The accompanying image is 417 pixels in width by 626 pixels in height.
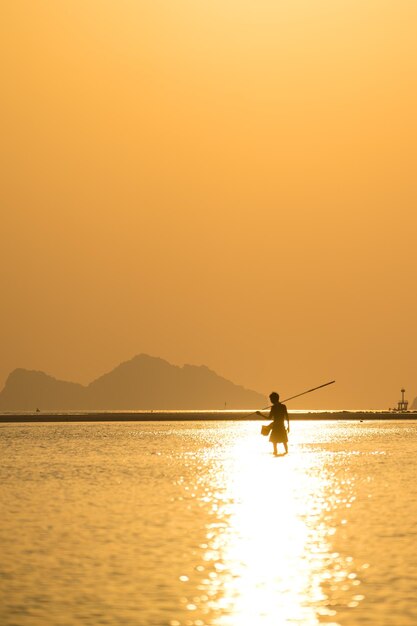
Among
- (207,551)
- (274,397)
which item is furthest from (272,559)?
(274,397)

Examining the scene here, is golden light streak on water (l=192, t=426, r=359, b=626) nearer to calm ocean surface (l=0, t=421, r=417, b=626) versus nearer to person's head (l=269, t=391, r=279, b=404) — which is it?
calm ocean surface (l=0, t=421, r=417, b=626)

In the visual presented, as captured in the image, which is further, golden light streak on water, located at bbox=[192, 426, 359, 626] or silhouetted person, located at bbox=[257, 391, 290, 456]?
silhouetted person, located at bbox=[257, 391, 290, 456]

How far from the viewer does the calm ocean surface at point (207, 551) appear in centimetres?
1210

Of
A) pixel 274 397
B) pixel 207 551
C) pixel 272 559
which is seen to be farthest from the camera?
pixel 274 397

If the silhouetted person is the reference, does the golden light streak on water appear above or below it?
below

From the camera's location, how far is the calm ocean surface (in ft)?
39.7

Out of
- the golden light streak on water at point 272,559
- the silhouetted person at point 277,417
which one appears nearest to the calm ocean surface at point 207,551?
the golden light streak on water at point 272,559

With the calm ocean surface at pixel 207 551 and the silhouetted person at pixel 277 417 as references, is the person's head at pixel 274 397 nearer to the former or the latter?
the silhouetted person at pixel 277 417

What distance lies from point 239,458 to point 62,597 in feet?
107

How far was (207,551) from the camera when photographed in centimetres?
1625

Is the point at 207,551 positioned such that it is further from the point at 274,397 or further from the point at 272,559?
the point at 274,397

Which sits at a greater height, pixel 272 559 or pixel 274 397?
pixel 274 397

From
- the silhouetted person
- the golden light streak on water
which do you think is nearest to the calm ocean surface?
the golden light streak on water

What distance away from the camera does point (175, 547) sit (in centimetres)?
1669
